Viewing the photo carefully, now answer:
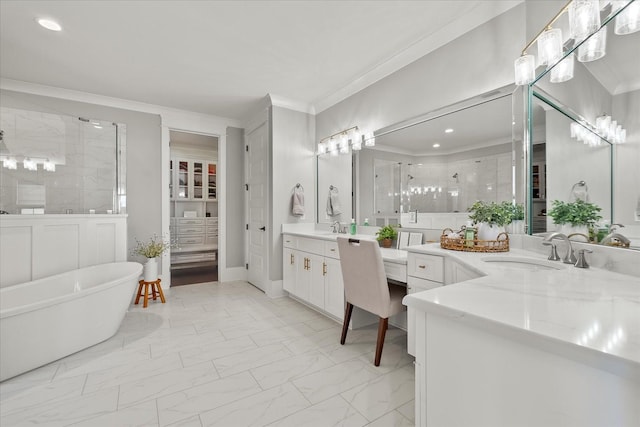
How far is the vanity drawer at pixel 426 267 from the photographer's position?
5.94 feet

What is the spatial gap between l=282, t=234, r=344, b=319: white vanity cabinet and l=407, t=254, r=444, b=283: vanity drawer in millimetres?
845

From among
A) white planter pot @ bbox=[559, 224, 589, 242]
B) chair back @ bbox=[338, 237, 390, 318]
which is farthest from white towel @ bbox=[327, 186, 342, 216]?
white planter pot @ bbox=[559, 224, 589, 242]

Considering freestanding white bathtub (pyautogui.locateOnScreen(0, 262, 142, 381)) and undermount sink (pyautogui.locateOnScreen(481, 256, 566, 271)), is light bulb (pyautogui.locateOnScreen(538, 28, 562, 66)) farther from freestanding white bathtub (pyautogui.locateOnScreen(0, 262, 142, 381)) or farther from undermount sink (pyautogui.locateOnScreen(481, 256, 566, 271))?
freestanding white bathtub (pyautogui.locateOnScreen(0, 262, 142, 381))

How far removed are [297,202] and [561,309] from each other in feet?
10.5

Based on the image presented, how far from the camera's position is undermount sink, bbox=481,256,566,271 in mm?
1389

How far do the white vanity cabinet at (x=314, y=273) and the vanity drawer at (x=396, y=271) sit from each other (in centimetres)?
57

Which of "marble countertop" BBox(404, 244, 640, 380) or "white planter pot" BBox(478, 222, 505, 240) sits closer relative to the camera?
"marble countertop" BBox(404, 244, 640, 380)

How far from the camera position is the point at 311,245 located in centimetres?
312

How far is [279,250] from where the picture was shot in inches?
149

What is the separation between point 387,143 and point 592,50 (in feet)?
5.72

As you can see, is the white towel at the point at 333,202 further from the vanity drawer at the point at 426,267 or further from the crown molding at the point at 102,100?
the crown molding at the point at 102,100

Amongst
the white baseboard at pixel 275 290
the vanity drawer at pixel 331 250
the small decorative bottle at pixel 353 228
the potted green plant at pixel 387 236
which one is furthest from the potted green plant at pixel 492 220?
the white baseboard at pixel 275 290

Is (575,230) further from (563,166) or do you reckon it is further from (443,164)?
(443,164)

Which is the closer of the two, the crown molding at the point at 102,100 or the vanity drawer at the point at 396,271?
the vanity drawer at the point at 396,271
